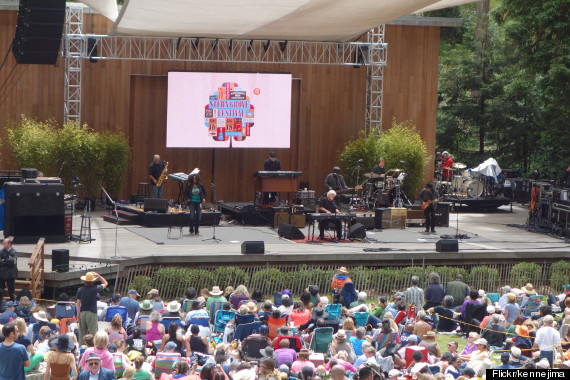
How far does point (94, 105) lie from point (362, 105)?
652 centimetres

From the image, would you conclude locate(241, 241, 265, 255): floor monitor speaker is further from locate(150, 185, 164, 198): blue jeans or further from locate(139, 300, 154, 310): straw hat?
locate(150, 185, 164, 198): blue jeans

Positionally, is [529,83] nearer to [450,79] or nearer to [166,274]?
[450,79]

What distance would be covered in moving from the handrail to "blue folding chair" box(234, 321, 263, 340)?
436 centimetres

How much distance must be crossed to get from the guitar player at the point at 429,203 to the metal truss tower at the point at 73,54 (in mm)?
7758

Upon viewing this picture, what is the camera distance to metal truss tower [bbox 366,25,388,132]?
2647cm

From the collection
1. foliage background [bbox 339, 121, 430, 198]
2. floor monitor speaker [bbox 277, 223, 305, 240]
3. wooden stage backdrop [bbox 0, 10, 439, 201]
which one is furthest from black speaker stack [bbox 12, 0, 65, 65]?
foliage background [bbox 339, 121, 430, 198]

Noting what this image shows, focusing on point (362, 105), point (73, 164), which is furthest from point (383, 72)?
point (73, 164)

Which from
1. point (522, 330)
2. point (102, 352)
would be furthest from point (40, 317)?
point (522, 330)

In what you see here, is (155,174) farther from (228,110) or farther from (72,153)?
(228,110)

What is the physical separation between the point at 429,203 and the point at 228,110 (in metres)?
5.75

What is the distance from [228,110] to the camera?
25828 mm

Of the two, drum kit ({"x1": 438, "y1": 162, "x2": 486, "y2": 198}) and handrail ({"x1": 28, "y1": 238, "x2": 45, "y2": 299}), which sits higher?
drum kit ({"x1": 438, "y1": 162, "x2": 486, "y2": 198})

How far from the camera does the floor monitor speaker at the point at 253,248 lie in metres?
19.4

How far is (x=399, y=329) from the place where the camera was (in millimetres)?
15016
